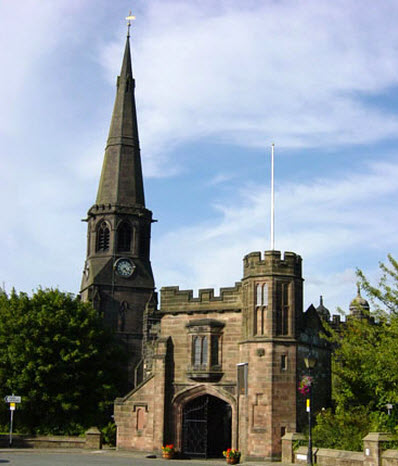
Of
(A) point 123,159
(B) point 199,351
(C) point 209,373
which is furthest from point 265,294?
(A) point 123,159

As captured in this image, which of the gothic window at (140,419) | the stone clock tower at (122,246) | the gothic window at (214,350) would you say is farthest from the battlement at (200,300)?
the stone clock tower at (122,246)

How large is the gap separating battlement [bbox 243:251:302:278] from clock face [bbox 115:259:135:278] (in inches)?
1171

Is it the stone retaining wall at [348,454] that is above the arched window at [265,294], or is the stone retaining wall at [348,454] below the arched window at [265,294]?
below

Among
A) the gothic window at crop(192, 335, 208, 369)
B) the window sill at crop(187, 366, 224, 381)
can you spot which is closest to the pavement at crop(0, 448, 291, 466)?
the window sill at crop(187, 366, 224, 381)

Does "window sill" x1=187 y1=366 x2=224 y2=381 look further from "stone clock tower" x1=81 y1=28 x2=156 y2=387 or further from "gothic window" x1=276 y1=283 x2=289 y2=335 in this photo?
"stone clock tower" x1=81 y1=28 x2=156 y2=387

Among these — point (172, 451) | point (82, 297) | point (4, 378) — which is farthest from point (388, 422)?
point (82, 297)

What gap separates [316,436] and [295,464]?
168 cm

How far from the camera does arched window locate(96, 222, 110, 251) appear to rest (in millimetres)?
68812

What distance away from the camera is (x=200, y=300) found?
42656mm

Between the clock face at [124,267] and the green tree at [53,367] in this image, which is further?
the clock face at [124,267]

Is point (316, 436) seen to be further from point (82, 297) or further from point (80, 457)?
point (82, 297)

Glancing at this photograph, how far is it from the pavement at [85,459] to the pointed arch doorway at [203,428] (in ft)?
5.10

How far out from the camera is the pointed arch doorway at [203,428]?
41.2 meters

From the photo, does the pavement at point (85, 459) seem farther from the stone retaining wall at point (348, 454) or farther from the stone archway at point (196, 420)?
the stone archway at point (196, 420)
